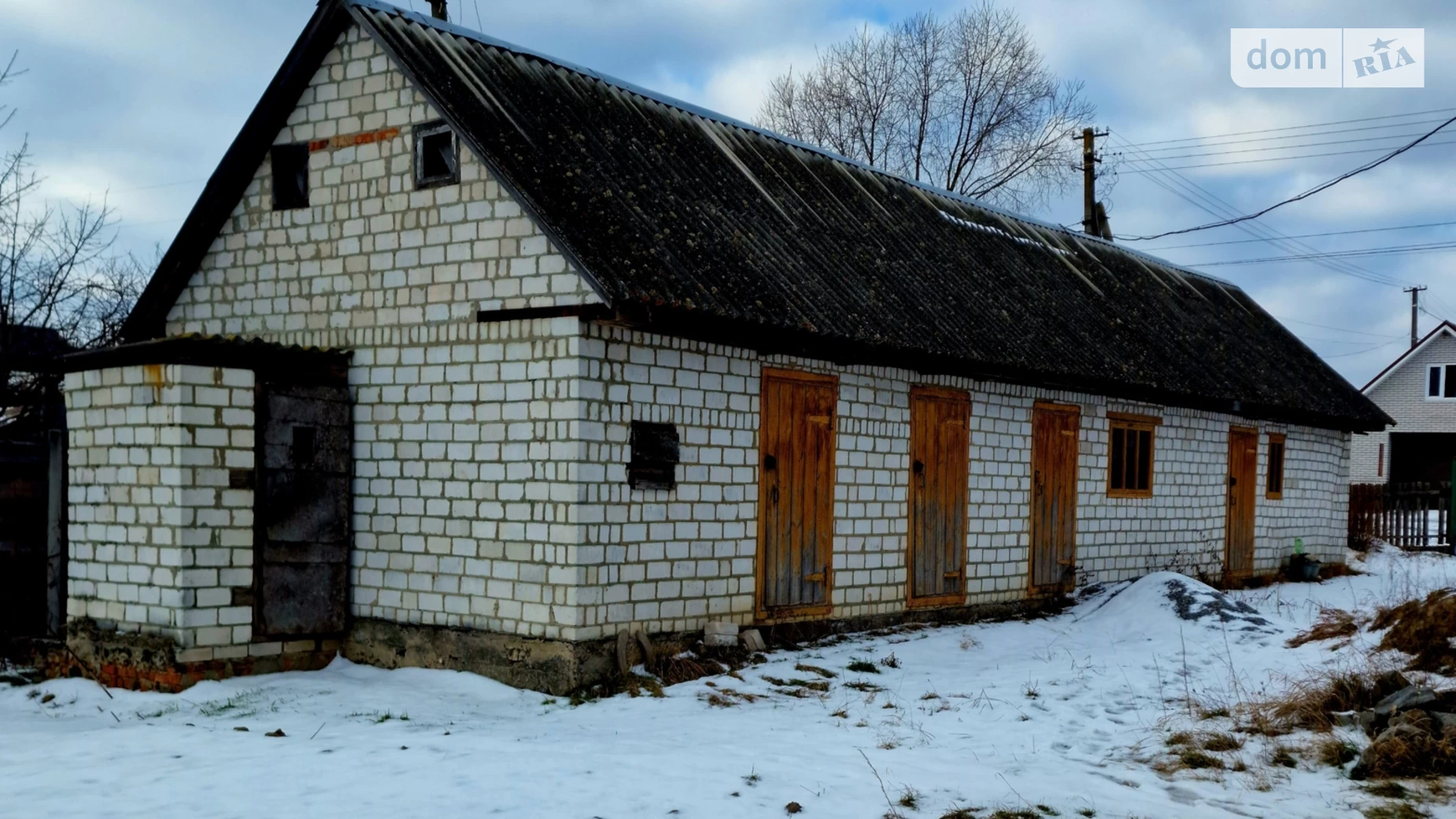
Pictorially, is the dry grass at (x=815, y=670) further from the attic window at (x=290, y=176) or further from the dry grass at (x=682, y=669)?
the attic window at (x=290, y=176)

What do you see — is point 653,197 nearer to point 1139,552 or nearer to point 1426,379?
point 1139,552

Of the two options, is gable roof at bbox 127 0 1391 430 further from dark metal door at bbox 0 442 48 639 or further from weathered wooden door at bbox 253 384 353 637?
weathered wooden door at bbox 253 384 353 637

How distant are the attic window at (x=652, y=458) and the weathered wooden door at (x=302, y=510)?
2.62m

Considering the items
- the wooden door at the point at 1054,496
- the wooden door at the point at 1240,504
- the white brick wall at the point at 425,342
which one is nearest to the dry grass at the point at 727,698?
the white brick wall at the point at 425,342

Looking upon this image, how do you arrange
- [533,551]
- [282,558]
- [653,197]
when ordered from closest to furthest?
1. [533,551]
2. [282,558]
3. [653,197]

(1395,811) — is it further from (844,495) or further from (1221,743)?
(844,495)

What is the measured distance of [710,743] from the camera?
7680mm

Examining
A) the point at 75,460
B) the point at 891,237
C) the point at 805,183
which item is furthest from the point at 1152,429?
the point at 75,460

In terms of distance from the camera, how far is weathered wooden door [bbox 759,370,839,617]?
1096cm

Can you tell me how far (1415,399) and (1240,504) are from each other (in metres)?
24.4

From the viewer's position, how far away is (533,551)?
9406 millimetres

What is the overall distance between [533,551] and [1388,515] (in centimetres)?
2296

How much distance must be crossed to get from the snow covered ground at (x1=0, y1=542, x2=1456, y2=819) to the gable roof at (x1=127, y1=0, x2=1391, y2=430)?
2.97m

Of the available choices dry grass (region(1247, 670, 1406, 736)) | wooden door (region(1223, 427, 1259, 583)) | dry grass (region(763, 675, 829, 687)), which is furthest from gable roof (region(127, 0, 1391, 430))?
dry grass (region(1247, 670, 1406, 736))
